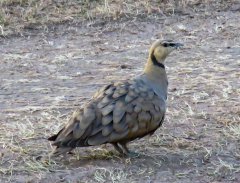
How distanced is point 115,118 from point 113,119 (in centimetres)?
2

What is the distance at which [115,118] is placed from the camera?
5730 mm

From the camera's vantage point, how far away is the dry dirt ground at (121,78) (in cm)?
574

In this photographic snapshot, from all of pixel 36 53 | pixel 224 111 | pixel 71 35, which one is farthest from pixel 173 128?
pixel 71 35

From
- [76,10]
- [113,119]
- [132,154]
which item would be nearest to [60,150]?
[113,119]

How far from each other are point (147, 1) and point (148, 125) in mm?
6414

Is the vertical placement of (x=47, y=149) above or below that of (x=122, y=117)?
below

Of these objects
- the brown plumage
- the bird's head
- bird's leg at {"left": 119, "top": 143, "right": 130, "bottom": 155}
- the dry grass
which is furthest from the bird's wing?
the dry grass

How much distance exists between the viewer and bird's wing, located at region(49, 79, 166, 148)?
567 centimetres

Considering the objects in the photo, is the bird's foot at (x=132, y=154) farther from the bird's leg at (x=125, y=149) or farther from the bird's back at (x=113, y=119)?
the bird's back at (x=113, y=119)

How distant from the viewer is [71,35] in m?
10.9

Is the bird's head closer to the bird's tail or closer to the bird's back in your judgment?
the bird's back

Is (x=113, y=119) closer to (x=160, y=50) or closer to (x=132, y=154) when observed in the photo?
(x=132, y=154)

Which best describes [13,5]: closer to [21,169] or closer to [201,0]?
[201,0]

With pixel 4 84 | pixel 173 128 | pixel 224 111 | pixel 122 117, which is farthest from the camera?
pixel 4 84
